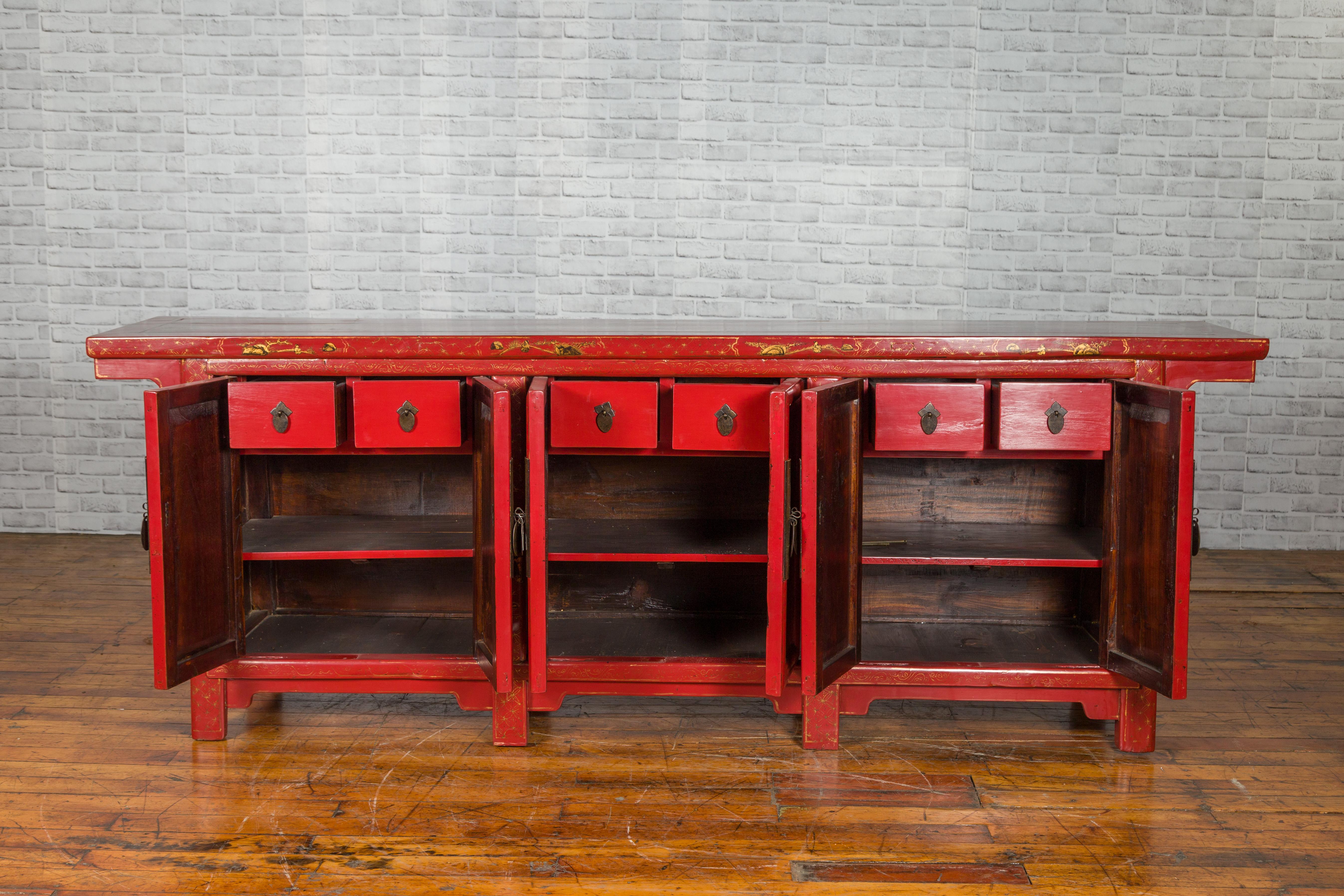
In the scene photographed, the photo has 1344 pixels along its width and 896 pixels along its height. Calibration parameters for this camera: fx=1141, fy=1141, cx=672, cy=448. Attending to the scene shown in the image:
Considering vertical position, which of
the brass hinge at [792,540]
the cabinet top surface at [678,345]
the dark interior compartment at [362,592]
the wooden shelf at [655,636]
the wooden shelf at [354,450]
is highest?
the cabinet top surface at [678,345]

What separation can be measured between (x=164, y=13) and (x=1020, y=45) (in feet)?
11.7

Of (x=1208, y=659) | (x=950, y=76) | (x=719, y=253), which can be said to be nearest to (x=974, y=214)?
(x=950, y=76)

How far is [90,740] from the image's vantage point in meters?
2.81

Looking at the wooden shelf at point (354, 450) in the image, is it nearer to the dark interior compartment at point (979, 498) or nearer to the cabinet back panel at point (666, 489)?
the cabinet back panel at point (666, 489)

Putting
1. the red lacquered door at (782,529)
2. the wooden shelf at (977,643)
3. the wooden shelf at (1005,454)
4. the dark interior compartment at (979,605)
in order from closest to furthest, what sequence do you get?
the red lacquered door at (782,529), the wooden shelf at (1005,454), the wooden shelf at (977,643), the dark interior compartment at (979,605)

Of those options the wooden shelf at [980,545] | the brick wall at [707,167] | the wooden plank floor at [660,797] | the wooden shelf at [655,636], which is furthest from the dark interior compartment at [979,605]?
the brick wall at [707,167]

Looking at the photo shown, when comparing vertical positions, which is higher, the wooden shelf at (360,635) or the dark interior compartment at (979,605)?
the dark interior compartment at (979,605)

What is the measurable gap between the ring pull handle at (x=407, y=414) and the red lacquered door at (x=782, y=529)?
0.84 m

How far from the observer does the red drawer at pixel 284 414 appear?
8.85 ft

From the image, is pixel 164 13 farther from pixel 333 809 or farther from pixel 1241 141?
pixel 1241 141

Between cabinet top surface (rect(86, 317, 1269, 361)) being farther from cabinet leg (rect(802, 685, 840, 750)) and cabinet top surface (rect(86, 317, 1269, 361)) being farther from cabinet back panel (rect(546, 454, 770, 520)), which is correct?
cabinet leg (rect(802, 685, 840, 750))

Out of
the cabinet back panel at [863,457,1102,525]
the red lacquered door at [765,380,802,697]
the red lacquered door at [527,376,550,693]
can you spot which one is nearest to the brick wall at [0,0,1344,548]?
the cabinet back panel at [863,457,1102,525]

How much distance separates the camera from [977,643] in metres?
2.98

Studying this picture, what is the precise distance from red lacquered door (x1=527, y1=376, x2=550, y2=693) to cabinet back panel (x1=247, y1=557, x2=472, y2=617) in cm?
64
